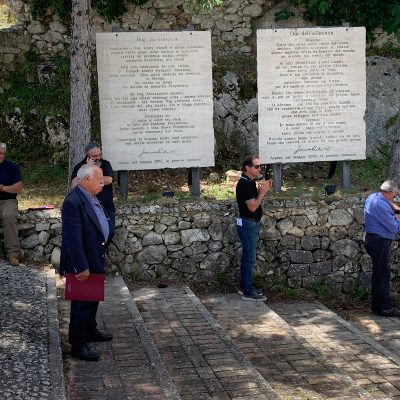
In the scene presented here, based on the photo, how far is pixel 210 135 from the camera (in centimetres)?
877

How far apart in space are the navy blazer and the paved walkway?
0.71 metres

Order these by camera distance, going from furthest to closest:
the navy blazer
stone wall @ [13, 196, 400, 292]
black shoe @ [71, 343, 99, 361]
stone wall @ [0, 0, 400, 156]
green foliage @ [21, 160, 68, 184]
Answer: stone wall @ [0, 0, 400, 156] → green foliage @ [21, 160, 68, 184] → stone wall @ [13, 196, 400, 292] → black shoe @ [71, 343, 99, 361] → the navy blazer

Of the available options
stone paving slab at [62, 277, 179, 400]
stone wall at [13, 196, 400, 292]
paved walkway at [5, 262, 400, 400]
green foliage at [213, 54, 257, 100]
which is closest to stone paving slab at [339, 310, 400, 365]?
paved walkway at [5, 262, 400, 400]

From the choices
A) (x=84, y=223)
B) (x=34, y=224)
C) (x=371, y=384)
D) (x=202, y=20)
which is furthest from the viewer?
(x=202, y=20)

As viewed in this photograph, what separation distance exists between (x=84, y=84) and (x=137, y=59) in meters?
0.79

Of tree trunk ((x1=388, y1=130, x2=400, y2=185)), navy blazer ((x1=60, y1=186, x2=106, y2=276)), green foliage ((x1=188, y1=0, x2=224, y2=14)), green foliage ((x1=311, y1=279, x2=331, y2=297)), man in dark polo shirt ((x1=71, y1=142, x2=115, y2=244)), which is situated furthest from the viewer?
green foliage ((x1=188, y1=0, x2=224, y2=14))

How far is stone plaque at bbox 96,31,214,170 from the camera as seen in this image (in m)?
8.39

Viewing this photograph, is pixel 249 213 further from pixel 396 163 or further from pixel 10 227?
pixel 396 163

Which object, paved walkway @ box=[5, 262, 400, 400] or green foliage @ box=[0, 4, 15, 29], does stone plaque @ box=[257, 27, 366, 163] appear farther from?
green foliage @ box=[0, 4, 15, 29]

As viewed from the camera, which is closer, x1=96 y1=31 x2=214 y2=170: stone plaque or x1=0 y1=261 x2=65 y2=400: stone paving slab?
x1=0 y1=261 x2=65 y2=400: stone paving slab

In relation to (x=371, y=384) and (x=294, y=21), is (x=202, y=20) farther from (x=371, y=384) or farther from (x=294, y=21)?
(x=371, y=384)

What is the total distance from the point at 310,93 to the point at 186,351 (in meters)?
4.84

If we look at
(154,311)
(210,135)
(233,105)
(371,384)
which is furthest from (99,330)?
(233,105)

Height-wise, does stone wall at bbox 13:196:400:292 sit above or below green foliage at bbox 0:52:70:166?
below
